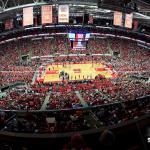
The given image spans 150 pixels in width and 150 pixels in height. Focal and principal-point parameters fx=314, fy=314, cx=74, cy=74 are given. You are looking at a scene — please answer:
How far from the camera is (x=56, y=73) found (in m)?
47.9

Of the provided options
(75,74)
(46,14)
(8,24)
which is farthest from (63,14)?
(8,24)

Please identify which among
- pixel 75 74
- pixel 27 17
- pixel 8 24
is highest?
pixel 27 17

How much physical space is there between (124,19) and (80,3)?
29.3ft

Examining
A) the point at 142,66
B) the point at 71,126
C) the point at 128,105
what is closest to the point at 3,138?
the point at 71,126

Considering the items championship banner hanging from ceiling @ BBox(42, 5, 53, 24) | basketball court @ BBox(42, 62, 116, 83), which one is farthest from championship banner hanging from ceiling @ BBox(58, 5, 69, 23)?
basketball court @ BBox(42, 62, 116, 83)

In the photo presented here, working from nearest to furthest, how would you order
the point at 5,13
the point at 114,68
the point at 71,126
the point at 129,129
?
the point at 129,129, the point at 71,126, the point at 5,13, the point at 114,68

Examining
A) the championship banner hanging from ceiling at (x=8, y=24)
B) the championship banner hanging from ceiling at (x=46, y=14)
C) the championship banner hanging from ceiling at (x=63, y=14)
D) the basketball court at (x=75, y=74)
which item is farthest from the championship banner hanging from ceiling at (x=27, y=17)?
the championship banner hanging from ceiling at (x=8, y=24)

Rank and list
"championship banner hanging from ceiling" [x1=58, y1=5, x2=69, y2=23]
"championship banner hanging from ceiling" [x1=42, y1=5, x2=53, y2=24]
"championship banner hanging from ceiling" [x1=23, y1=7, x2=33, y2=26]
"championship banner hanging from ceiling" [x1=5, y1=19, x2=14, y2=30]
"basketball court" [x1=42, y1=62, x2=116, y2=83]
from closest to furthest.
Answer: "championship banner hanging from ceiling" [x1=23, y1=7, x2=33, y2=26]
"championship banner hanging from ceiling" [x1=42, y1=5, x2=53, y2=24]
"championship banner hanging from ceiling" [x1=58, y1=5, x2=69, y2=23]
"basketball court" [x1=42, y1=62, x2=116, y2=83]
"championship banner hanging from ceiling" [x1=5, y1=19, x2=14, y2=30]

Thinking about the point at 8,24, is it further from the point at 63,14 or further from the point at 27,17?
the point at 63,14

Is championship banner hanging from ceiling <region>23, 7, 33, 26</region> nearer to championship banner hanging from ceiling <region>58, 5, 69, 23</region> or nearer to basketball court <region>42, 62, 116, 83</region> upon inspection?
championship banner hanging from ceiling <region>58, 5, 69, 23</region>

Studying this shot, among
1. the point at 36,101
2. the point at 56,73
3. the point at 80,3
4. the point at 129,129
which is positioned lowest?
the point at 56,73

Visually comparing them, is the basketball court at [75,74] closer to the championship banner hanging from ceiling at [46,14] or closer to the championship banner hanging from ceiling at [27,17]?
the championship banner hanging from ceiling at [46,14]

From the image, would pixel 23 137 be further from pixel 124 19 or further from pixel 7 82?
pixel 124 19

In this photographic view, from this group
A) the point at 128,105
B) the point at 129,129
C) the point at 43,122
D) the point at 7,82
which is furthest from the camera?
the point at 7,82
